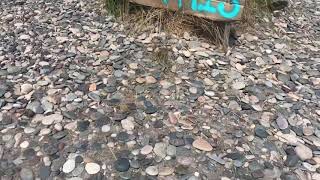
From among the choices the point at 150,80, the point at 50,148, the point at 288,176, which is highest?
the point at 150,80

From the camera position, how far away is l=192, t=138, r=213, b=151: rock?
331cm

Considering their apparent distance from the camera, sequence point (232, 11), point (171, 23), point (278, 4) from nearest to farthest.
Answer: point (232, 11) → point (171, 23) → point (278, 4)

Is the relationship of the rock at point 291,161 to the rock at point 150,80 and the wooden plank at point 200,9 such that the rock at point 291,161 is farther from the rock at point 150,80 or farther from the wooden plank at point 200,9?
the wooden plank at point 200,9

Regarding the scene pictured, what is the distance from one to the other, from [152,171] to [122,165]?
24 centimetres

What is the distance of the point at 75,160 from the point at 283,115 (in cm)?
192

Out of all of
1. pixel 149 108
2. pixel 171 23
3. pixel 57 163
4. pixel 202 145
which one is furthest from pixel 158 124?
pixel 171 23

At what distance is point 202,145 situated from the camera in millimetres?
3340

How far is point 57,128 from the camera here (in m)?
3.43

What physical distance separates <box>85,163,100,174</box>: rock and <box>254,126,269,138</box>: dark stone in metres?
1.39

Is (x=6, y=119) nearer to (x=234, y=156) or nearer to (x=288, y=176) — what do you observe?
(x=234, y=156)

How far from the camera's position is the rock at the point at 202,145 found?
3.31 meters

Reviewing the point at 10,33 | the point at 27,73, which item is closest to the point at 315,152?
the point at 27,73

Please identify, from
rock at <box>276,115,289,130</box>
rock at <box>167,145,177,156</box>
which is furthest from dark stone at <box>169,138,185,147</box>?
rock at <box>276,115,289,130</box>

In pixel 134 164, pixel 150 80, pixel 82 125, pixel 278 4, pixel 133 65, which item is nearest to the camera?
pixel 134 164
